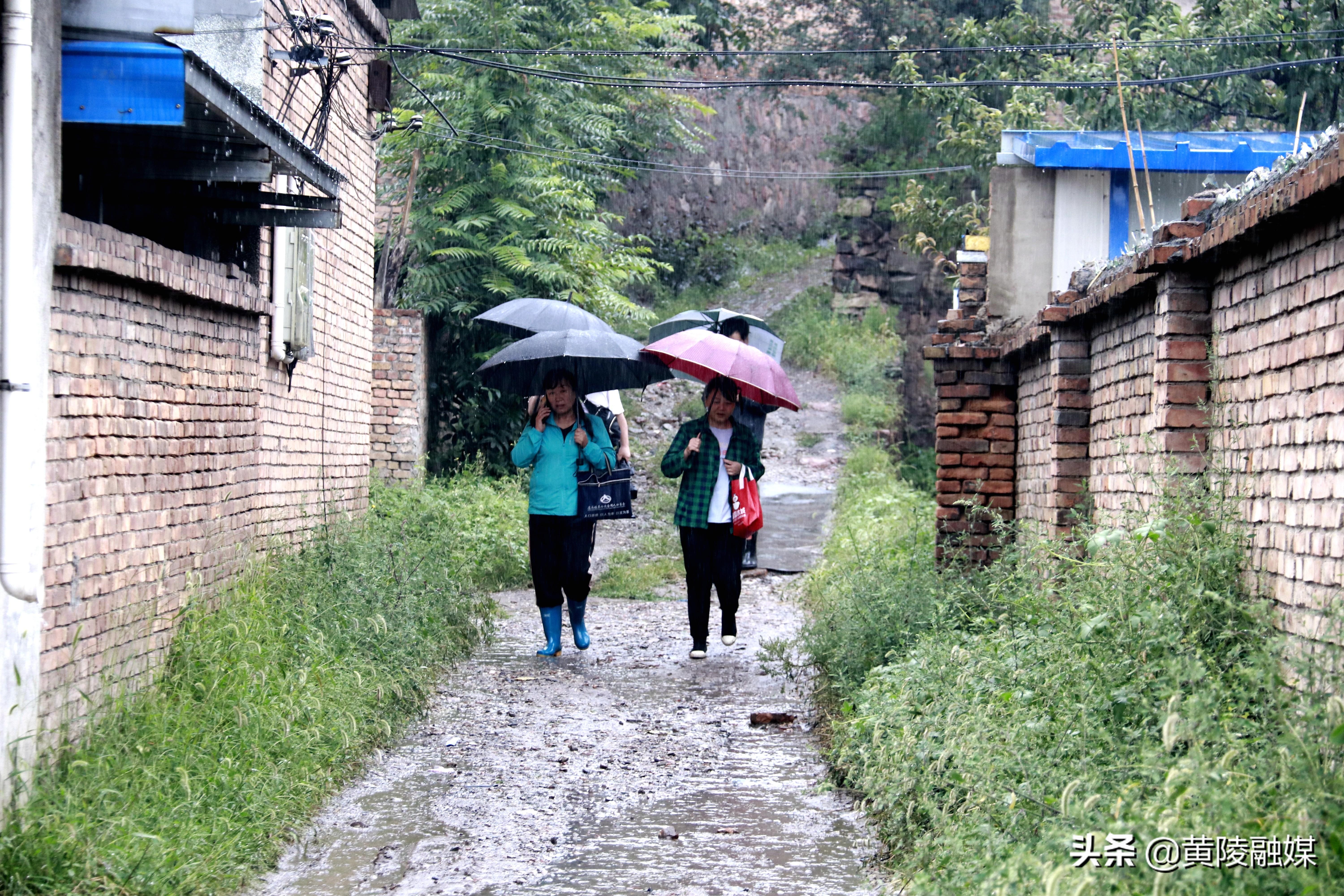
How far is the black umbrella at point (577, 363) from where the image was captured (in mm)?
8688

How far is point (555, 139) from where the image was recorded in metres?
16.9

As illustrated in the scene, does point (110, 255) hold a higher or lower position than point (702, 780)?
higher

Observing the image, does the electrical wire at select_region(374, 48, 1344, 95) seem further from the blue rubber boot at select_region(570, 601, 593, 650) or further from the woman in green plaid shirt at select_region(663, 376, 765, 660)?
the blue rubber boot at select_region(570, 601, 593, 650)

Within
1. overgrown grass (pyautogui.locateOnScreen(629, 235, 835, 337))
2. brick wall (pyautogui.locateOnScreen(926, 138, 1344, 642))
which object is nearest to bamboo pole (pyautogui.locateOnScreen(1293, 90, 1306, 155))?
brick wall (pyautogui.locateOnScreen(926, 138, 1344, 642))

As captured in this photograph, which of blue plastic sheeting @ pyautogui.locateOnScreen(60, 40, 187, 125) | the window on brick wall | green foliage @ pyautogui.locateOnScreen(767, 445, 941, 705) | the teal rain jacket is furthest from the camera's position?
the teal rain jacket

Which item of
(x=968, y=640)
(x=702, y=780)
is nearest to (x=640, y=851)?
(x=702, y=780)

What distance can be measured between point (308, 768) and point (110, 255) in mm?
2263

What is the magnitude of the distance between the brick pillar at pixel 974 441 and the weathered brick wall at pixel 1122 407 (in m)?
1.65

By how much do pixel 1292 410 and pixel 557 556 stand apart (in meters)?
5.53

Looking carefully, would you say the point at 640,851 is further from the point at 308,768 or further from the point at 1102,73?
the point at 1102,73

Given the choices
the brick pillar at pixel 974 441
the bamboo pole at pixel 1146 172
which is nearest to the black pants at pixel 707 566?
the brick pillar at pixel 974 441

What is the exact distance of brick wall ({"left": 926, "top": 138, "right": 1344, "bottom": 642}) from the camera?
3.70 metres

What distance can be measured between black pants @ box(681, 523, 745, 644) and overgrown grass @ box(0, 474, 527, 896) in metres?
1.60

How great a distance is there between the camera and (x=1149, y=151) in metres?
8.88
